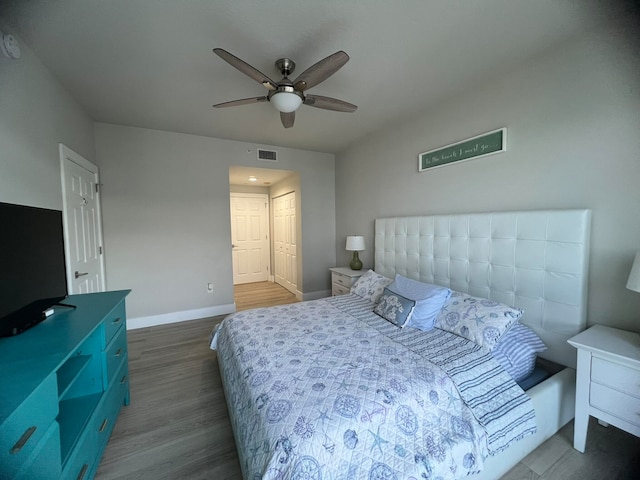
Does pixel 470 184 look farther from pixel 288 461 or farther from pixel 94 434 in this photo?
pixel 94 434

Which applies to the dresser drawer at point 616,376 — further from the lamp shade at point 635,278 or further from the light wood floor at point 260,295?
the light wood floor at point 260,295

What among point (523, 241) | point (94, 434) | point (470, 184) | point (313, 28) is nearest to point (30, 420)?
point (94, 434)

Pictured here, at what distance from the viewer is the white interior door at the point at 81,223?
2.20m

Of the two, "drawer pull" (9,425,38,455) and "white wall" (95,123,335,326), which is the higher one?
"white wall" (95,123,335,326)

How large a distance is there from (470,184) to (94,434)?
10.4 ft

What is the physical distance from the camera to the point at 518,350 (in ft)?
5.47

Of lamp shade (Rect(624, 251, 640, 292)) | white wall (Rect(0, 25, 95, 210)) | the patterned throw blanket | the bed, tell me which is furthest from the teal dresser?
lamp shade (Rect(624, 251, 640, 292))

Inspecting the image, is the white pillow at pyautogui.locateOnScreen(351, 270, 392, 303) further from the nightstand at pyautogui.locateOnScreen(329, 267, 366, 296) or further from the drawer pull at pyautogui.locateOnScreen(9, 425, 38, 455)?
the drawer pull at pyautogui.locateOnScreen(9, 425, 38, 455)

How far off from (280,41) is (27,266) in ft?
6.53

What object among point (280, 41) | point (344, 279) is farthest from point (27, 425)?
point (344, 279)

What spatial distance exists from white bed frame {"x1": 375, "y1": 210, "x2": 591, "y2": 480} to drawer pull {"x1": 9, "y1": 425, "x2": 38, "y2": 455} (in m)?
1.82

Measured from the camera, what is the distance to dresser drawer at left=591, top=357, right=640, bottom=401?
1260 mm

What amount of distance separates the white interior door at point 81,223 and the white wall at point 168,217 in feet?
0.61

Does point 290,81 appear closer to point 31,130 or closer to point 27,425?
point 31,130
